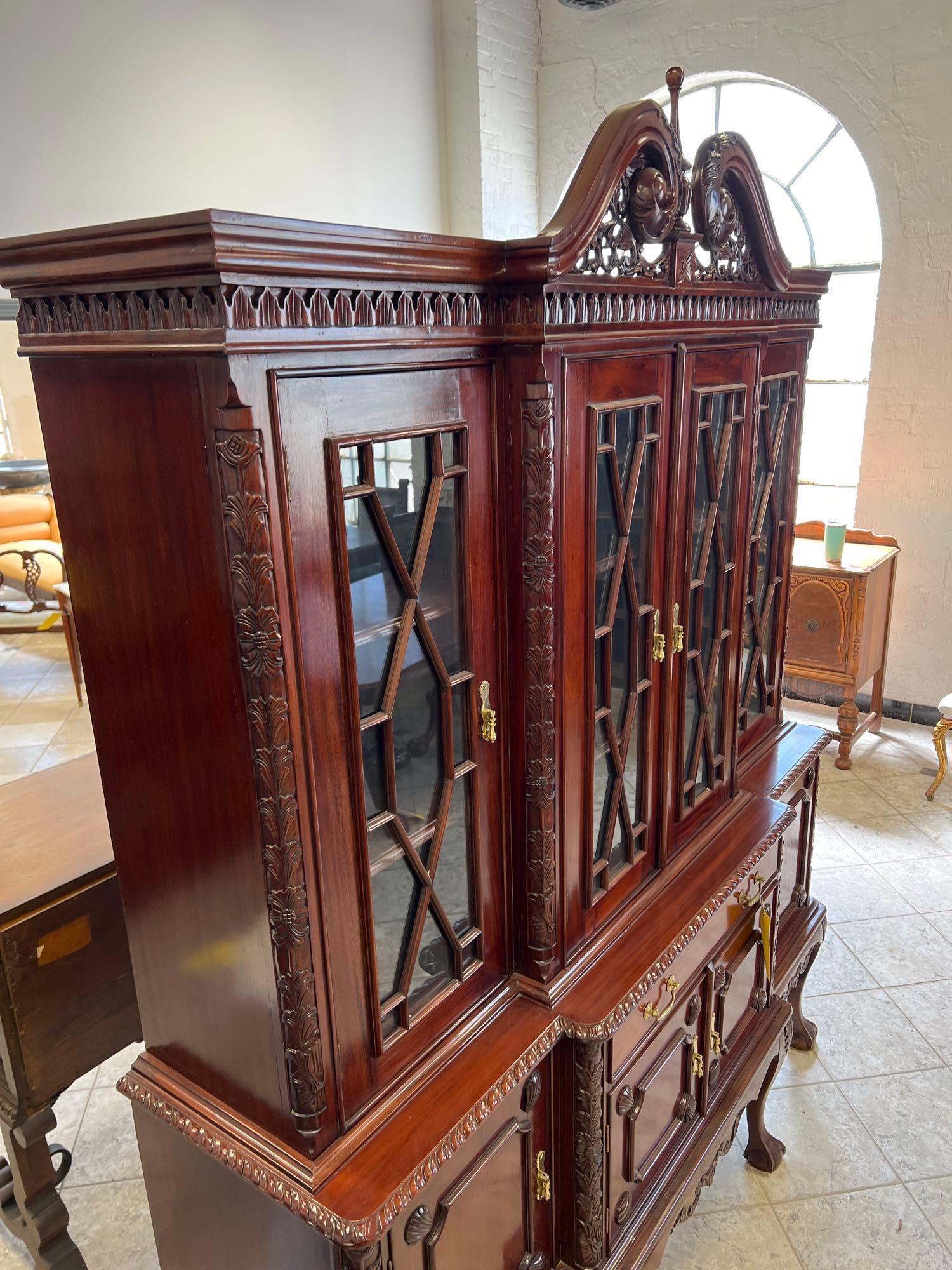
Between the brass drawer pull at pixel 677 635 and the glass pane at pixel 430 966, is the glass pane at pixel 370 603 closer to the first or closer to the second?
the glass pane at pixel 430 966

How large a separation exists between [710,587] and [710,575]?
23 mm

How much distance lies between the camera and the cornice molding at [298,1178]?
1.00m

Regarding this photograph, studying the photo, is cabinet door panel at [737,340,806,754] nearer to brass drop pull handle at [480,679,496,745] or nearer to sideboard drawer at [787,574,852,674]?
brass drop pull handle at [480,679,496,745]

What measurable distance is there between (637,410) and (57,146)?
8.81 feet

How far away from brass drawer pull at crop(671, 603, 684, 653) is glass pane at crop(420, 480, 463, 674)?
552mm

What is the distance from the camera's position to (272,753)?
909mm

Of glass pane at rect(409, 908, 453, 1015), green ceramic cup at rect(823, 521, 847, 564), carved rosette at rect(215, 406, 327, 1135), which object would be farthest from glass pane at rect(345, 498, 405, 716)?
green ceramic cup at rect(823, 521, 847, 564)

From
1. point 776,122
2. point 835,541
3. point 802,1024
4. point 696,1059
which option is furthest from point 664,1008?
point 776,122

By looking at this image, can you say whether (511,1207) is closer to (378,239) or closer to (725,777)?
(725,777)

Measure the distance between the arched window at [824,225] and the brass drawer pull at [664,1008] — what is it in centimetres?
320

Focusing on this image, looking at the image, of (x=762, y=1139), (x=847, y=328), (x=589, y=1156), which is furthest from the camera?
(x=847, y=328)

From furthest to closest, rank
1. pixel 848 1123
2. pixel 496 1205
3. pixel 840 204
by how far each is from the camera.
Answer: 1. pixel 840 204
2. pixel 848 1123
3. pixel 496 1205

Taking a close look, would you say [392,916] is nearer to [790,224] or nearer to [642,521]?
[642,521]

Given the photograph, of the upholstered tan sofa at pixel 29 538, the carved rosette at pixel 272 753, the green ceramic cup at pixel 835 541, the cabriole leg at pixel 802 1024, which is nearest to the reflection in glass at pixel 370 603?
the carved rosette at pixel 272 753
